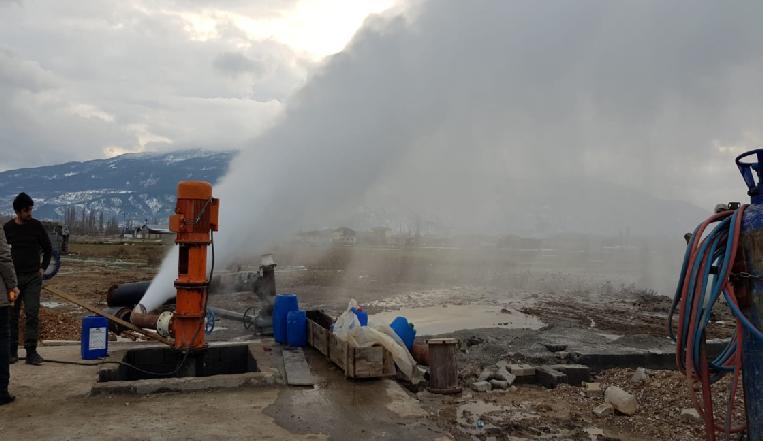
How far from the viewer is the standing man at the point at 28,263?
23.8 ft

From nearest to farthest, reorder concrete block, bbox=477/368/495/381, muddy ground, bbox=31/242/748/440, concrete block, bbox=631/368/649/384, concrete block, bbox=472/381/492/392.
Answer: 1. muddy ground, bbox=31/242/748/440
2. concrete block, bbox=472/381/492/392
3. concrete block, bbox=631/368/649/384
4. concrete block, bbox=477/368/495/381

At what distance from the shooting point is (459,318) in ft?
58.0

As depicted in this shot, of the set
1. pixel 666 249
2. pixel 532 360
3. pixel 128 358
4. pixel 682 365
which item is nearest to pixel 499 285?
pixel 532 360

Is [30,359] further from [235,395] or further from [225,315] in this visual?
[225,315]

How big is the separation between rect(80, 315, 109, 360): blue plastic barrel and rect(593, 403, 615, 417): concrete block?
683 centimetres

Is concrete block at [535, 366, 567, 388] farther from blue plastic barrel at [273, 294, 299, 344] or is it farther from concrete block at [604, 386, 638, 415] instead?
blue plastic barrel at [273, 294, 299, 344]

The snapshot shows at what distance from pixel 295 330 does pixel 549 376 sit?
423 centimetres

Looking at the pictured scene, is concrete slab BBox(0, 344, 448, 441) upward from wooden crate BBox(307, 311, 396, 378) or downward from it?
downward

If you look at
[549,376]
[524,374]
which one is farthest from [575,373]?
[524,374]

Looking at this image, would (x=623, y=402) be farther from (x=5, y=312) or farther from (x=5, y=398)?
(x=5, y=312)

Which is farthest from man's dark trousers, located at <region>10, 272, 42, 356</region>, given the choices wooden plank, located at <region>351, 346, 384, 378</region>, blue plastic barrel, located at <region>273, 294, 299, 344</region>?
wooden plank, located at <region>351, 346, 384, 378</region>

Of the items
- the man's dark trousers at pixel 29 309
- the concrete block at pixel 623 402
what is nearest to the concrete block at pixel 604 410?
the concrete block at pixel 623 402

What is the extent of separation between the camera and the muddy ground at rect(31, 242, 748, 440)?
6.68 metres

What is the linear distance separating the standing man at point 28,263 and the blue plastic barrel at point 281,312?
3434 millimetres
